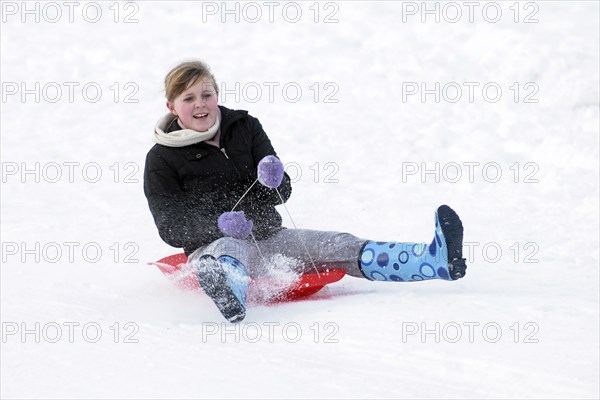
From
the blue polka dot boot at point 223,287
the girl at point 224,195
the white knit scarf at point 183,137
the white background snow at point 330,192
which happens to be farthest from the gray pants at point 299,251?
the white knit scarf at point 183,137

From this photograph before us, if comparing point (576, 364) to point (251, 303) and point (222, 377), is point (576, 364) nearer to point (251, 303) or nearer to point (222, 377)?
point (222, 377)

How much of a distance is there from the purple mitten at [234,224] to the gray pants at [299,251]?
0.25ft

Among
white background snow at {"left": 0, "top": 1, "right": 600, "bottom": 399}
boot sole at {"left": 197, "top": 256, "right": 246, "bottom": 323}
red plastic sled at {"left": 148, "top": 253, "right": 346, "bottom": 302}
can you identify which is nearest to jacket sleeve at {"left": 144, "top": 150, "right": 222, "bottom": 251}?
red plastic sled at {"left": 148, "top": 253, "right": 346, "bottom": 302}

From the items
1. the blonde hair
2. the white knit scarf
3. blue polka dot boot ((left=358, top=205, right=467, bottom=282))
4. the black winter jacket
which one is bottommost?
blue polka dot boot ((left=358, top=205, right=467, bottom=282))

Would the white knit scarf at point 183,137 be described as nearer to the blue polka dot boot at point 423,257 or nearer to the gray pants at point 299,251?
the gray pants at point 299,251

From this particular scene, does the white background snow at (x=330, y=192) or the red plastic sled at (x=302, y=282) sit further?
the red plastic sled at (x=302, y=282)

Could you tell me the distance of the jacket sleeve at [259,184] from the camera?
162 inches

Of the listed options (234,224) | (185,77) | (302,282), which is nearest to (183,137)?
(185,77)

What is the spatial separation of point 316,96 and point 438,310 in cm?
389

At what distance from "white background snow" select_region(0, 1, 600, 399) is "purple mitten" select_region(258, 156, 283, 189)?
0.52 metres

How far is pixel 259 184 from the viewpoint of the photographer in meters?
4.22

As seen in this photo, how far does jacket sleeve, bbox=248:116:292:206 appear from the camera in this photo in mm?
4125

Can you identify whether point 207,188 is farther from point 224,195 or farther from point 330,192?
point 330,192

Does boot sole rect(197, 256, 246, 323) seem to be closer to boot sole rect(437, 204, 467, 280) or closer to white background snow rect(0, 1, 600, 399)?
white background snow rect(0, 1, 600, 399)
